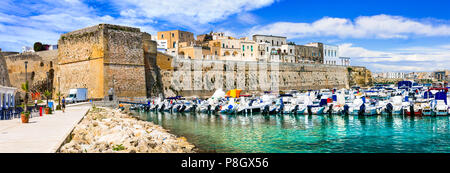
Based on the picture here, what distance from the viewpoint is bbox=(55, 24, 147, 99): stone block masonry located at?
29.7m

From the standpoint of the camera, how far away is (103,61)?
2945 centimetres

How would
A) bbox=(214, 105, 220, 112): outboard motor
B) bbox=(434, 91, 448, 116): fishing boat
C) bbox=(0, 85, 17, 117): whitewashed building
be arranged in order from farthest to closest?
1. bbox=(214, 105, 220, 112): outboard motor
2. bbox=(434, 91, 448, 116): fishing boat
3. bbox=(0, 85, 17, 117): whitewashed building

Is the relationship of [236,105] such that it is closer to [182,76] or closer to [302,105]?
[302,105]

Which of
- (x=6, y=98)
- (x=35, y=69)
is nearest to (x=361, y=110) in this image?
(x=6, y=98)

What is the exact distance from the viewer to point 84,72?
102 ft

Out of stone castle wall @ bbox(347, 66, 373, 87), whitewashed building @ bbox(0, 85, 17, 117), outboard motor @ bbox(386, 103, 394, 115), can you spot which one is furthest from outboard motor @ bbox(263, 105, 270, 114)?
stone castle wall @ bbox(347, 66, 373, 87)

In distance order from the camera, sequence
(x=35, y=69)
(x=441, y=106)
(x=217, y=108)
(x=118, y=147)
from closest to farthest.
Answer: (x=118, y=147) < (x=441, y=106) < (x=217, y=108) < (x=35, y=69)

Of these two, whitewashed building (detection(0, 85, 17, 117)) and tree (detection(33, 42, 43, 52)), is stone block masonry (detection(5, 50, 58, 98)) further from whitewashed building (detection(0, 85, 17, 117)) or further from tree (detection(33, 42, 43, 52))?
whitewashed building (detection(0, 85, 17, 117))

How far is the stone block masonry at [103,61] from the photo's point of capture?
97.6 feet

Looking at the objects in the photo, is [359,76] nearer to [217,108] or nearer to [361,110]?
[217,108]

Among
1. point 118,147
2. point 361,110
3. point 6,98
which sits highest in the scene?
point 6,98

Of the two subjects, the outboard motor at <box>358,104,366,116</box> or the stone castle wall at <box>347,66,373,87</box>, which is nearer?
the outboard motor at <box>358,104,366,116</box>
